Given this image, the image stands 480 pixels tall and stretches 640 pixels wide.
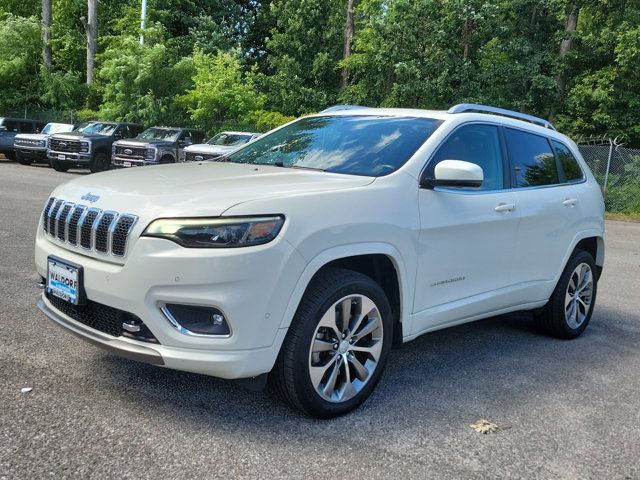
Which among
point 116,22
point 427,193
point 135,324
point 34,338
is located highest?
point 116,22

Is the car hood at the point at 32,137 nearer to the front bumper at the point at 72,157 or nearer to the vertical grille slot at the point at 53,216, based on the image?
the front bumper at the point at 72,157

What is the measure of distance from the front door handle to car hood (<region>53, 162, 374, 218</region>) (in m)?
1.18

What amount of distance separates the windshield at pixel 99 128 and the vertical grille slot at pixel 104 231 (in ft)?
64.3

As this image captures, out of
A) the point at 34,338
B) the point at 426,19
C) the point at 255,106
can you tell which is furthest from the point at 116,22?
the point at 34,338

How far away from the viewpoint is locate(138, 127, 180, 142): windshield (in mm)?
20734

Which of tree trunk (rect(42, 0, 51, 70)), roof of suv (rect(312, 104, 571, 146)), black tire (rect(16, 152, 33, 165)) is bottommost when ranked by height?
black tire (rect(16, 152, 33, 165))

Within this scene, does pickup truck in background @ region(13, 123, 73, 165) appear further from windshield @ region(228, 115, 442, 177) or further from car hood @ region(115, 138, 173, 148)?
windshield @ region(228, 115, 442, 177)

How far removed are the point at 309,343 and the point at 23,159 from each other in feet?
74.8

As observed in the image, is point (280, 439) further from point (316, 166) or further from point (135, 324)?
point (316, 166)

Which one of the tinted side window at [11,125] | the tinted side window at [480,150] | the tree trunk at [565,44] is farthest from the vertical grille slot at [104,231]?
the tree trunk at [565,44]

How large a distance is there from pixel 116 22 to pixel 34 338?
1419 inches

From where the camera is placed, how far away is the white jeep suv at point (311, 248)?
3051mm

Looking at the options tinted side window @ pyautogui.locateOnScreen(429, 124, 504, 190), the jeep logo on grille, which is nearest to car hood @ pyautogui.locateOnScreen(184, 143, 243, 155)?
tinted side window @ pyautogui.locateOnScreen(429, 124, 504, 190)

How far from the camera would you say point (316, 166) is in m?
4.17
